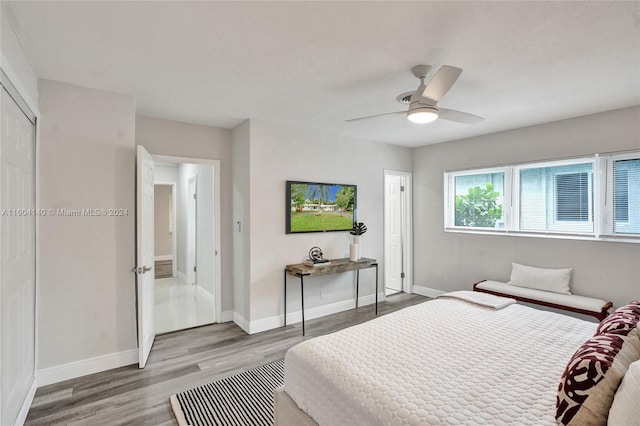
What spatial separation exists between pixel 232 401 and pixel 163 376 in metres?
0.79

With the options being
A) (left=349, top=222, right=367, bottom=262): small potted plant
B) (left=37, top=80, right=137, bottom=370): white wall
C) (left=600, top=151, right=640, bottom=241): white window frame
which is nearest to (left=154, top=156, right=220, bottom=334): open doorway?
(left=37, top=80, right=137, bottom=370): white wall

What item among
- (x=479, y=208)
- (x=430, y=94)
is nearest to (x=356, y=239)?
(x=479, y=208)

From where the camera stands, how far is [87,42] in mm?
2014

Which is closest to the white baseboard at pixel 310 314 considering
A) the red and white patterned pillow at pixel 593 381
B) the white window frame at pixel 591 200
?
the white window frame at pixel 591 200

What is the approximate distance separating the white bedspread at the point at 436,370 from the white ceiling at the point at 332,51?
1924 millimetres

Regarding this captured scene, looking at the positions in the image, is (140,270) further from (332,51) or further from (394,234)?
(394,234)

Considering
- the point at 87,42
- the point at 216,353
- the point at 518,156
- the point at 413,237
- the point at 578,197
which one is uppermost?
the point at 87,42

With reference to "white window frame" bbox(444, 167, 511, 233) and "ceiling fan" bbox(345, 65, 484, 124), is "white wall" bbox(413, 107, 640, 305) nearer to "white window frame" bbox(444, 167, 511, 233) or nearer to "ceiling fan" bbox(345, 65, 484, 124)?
"white window frame" bbox(444, 167, 511, 233)

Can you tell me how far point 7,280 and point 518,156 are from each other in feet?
17.0

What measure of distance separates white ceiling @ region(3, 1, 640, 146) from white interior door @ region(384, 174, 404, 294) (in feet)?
7.68

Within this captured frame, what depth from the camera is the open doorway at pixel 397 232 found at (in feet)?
17.7

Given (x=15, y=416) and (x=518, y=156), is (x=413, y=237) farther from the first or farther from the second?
(x=15, y=416)

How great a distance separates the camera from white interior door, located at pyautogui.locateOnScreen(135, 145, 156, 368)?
279 cm

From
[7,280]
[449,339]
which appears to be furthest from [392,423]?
[7,280]
